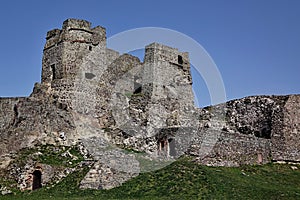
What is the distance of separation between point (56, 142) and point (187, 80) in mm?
15767

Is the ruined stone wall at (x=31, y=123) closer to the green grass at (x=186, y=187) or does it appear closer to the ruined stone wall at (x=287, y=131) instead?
the green grass at (x=186, y=187)

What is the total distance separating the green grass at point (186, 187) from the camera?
1805 centimetres

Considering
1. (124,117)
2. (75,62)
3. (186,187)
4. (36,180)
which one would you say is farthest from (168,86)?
(186,187)

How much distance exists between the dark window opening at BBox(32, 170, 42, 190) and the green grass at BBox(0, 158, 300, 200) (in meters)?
1.38

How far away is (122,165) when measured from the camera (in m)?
21.8

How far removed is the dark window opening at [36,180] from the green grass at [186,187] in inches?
A: 54.3

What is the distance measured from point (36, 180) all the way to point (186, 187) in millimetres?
8966

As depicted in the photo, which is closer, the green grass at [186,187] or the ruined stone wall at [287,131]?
the green grass at [186,187]

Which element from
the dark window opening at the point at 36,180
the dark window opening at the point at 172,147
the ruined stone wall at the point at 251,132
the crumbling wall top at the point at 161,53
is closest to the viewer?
the dark window opening at the point at 36,180

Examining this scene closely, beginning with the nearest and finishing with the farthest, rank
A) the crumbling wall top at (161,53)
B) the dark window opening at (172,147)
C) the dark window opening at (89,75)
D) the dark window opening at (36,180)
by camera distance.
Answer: the dark window opening at (36,180)
the dark window opening at (172,147)
the dark window opening at (89,75)
the crumbling wall top at (161,53)

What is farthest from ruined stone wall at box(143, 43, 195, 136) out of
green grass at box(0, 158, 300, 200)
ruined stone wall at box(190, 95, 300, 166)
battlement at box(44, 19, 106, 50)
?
green grass at box(0, 158, 300, 200)

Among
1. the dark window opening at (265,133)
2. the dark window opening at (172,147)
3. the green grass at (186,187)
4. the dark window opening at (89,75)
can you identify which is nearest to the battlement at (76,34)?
the dark window opening at (89,75)

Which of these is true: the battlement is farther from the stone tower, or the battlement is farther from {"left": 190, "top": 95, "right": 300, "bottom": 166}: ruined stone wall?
{"left": 190, "top": 95, "right": 300, "bottom": 166}: ruined stone wall

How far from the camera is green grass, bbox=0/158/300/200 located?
59.2 feet
